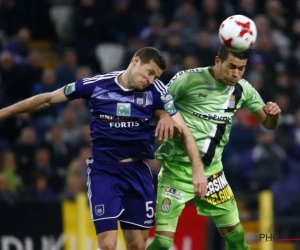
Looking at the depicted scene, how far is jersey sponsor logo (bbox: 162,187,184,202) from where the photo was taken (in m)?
9.12

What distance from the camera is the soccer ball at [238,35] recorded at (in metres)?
8.88

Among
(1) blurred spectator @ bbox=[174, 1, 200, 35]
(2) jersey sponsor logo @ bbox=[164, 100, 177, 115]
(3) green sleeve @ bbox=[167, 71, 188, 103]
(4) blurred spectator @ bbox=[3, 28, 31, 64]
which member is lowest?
(2) jersey sponsor logo @ bbox=[164, 100, 177, 115]

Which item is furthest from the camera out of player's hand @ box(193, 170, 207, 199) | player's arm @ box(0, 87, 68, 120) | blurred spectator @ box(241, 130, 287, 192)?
blurred spectator @ box(241, 130, 287, 192)

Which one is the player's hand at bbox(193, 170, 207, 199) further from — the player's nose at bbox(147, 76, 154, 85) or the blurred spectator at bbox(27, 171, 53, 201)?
the blurred spectator at bbox(27, 171, 53, 201)

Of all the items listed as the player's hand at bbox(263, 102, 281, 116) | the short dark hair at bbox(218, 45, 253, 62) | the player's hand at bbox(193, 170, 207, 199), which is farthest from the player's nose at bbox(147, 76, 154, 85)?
the player's hand at bbox(263, 102, 281, 116)

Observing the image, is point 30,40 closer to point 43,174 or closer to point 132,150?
point 43,174

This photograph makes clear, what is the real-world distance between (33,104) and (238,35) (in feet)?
6.03

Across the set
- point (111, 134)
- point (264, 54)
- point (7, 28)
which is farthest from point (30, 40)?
point (111, 134)

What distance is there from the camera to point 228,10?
17.1m

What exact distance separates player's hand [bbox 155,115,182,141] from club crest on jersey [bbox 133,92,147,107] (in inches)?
11.0

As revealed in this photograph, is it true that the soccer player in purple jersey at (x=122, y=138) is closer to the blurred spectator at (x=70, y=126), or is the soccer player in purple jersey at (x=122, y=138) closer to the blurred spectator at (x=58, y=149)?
the blurred spectator at (x=58, y=149)

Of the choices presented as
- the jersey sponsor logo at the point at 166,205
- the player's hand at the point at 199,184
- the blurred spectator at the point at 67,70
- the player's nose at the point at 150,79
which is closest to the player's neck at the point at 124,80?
the player's nose at the point at 150,79

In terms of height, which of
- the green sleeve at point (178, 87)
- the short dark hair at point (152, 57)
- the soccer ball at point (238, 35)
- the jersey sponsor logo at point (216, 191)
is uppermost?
the soccer ball at point (238, 35)

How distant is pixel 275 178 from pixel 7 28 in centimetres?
511
